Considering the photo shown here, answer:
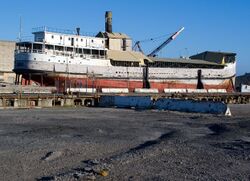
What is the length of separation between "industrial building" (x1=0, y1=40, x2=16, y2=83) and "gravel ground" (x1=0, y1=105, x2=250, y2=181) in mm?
49582

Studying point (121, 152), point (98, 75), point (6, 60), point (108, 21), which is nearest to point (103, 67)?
point (98, 75)

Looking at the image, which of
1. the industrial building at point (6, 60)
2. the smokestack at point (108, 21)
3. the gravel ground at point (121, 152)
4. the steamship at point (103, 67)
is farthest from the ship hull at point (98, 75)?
the gravel ground at point (121, 152)

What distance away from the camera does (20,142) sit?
74.2 feet

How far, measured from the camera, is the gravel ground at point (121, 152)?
15.6 metres

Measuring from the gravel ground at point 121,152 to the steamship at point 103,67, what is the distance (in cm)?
3315

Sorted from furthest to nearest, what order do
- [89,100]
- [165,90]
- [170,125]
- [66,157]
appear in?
1. [165,90]
2. [89,100]
3. [170,125]
4. [66,157]

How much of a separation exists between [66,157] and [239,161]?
647 cm

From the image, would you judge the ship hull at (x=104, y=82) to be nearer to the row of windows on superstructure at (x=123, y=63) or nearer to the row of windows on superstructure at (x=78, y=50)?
the row of windows on superstructure at (x=123, y=63)

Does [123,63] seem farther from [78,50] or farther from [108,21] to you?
[108,21]

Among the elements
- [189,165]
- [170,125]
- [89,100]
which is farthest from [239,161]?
[89,100]

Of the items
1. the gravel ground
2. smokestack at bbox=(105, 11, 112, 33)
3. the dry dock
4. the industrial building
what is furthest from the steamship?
the gravel ground

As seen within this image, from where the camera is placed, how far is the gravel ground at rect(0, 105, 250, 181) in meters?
15.6

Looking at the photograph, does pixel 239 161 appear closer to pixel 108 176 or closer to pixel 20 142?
pixel 108 176

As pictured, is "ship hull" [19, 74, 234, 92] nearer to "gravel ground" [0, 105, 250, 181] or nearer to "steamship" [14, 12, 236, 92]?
"steamship" [14, 12, 236, 92]
